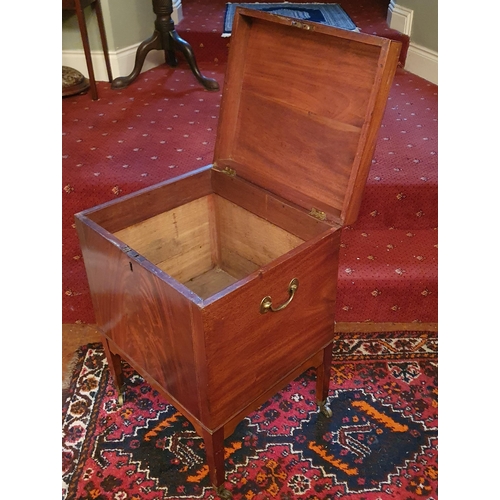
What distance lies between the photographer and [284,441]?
1.45 m

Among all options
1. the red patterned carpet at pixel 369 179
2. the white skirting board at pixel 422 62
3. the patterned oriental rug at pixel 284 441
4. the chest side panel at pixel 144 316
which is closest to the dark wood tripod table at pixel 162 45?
the red patterned carpet at pixel 369 179

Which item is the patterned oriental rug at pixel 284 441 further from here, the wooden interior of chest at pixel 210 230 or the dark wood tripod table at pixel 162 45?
the dark wood tripod table at pixel 162 45

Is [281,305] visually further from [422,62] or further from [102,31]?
[422,62]

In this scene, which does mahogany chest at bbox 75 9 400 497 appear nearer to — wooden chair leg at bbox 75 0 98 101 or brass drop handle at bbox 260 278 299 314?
brass drop handle at bbox 260 278 299 314

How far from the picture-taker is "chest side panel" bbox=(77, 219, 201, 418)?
3.39 feet

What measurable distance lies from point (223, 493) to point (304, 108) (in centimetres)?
98

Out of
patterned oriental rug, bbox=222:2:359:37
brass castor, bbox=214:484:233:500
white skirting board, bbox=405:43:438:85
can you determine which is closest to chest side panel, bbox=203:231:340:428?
brass castor, bbox=214:484:233:500

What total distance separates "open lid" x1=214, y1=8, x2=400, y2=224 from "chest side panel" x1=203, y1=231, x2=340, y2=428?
15 cm

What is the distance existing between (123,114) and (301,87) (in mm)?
1473

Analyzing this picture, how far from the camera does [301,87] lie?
4.00 feet

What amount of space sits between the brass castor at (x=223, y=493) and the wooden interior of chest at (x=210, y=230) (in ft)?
1.70

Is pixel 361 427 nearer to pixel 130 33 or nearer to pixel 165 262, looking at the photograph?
pixel 165 262

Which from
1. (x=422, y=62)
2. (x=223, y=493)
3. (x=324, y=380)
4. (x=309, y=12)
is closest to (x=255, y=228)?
(x=324, y=380)

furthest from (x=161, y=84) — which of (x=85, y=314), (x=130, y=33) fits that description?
(x=85, y=314)
